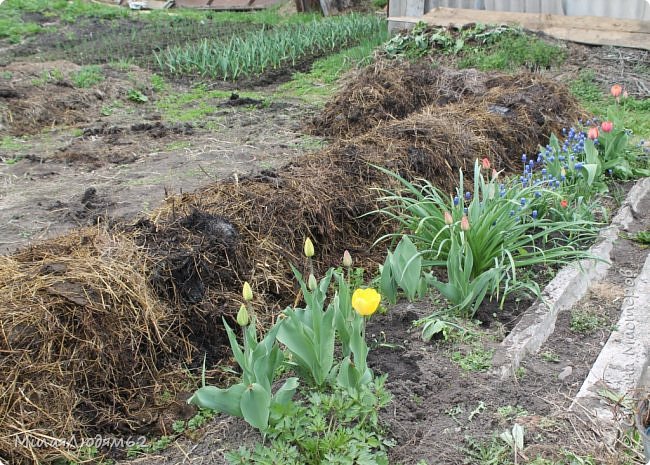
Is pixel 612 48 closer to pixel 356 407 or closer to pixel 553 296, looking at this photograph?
pixel 553 296

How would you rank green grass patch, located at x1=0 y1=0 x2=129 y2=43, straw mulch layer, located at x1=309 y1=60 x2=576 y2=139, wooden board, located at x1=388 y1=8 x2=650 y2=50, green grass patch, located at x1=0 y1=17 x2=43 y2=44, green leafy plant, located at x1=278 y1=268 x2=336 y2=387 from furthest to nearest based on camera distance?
green grass patch, located at x1=0 y1=0 x2=129 y2=43, green grass patch, located at x1=0 y1=17 x2=43 y2=44, wooden board, located at x1=388 y1=8 x2=650 y2=50, straw mulch layer, located at x1=309 y1=60 x2=576 y2=139, green leafy plant, located at x1=278 y1=268 x2=336 y2=387

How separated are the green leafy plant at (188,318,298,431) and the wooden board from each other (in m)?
7.52

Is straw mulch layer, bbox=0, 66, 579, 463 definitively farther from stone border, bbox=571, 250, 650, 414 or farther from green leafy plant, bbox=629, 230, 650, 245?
stone border, bbox=571, 250, 650, 414

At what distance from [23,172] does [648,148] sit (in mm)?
5420

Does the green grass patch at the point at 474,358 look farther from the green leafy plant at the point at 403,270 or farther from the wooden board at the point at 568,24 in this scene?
the wooden board at the point at 568,24

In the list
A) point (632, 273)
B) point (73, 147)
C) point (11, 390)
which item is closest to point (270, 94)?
point (73, 147)

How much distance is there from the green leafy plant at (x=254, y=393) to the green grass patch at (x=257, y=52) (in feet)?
24.0

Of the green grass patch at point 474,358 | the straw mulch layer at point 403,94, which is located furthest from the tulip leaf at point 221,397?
the straw mulch layer at point 403,94

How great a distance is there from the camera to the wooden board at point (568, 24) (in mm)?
8164

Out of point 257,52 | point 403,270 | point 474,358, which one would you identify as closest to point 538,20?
point 257,52

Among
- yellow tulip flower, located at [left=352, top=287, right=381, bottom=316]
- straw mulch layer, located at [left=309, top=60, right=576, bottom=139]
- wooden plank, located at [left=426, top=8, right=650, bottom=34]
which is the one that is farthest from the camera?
wooden plank, located at [left=426, top=8, right=650, bottom=34]

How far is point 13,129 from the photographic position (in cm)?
694

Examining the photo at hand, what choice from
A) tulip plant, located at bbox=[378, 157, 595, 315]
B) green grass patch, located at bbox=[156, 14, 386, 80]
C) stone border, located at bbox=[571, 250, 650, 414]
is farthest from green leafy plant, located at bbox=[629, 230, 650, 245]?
green grass patch, located at bbox=[156, 14, 386, 80]

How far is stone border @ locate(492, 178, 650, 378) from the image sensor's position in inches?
108
